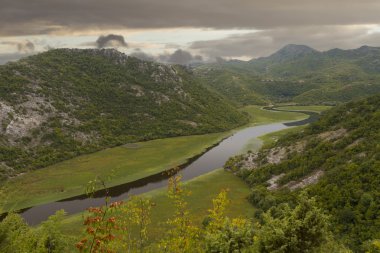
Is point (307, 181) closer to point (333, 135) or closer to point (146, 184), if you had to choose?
point (333, 135)

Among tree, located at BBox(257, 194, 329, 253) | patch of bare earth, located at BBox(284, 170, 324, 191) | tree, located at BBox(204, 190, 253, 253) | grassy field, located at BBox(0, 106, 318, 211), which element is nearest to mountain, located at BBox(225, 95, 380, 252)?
patch of bare earth, located at BBox(284, 170, 324, 191)

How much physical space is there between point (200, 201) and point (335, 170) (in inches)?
1291

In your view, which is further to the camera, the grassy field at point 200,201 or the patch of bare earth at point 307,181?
the patch of bare earth at point 307,181

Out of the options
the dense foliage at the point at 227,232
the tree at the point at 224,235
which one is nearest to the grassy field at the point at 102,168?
the dense foliage at the point at 227,232

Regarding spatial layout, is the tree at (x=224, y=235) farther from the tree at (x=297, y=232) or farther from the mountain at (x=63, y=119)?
the mountain at (x=63, y=119)

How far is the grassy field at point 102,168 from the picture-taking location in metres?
90.1

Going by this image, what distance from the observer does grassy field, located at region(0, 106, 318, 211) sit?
296ft

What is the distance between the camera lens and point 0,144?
11956cm

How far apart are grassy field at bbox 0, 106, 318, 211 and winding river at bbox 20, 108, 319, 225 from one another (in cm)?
308

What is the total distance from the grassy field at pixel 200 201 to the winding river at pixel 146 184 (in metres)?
6.19

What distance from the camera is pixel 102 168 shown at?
114 m

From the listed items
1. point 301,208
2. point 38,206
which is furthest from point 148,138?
point 301,208

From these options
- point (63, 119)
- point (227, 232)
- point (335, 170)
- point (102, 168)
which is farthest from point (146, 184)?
point (227, 232)

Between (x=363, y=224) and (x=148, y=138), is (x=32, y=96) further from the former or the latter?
(x=363, y=224)
